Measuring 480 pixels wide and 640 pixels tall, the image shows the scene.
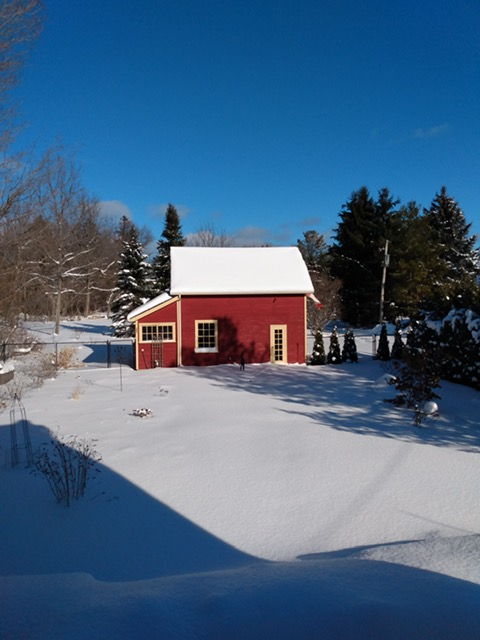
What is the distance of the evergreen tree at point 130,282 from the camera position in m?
28.3

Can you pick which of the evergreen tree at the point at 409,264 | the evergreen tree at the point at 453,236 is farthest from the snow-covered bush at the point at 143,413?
the evergreen tree at the point at 453,236

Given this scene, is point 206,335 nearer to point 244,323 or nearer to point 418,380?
point 244,323

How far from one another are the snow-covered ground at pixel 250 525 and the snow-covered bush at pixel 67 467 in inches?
6.6

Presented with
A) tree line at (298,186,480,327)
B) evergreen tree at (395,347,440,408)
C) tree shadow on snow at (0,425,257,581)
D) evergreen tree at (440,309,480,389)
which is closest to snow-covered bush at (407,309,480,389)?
evergreen tree at (440,309,480,389)

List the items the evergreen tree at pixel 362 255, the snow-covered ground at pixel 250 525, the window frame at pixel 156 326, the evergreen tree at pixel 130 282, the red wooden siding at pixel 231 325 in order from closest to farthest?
the snow-covered ground at pixel 250 525
the window frame at pixel 156 326
the red wooden siding at pixel 231 325
the evergreen tree at pixel 130 282
the evergreen tree at pixel 362 255

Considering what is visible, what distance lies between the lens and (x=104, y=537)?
4.23 metres

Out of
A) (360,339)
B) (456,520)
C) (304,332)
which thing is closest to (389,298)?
(360,339)

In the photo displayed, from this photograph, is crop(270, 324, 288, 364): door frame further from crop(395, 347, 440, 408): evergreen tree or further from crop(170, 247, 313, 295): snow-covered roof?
crop(395, 347, 440, 408): evergreen tree

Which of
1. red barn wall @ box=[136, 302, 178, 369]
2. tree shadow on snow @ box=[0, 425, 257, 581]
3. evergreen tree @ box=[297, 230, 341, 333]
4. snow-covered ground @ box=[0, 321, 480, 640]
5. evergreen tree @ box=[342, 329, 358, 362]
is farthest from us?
Answer: evergreen tree @ box=[297, 230, 341, 333]

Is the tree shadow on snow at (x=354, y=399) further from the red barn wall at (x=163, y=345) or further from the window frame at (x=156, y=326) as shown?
the window frame at (x=156, y=326)

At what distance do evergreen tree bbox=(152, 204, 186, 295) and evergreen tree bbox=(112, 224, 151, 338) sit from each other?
106 centimetres

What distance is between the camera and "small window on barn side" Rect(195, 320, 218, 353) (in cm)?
1717

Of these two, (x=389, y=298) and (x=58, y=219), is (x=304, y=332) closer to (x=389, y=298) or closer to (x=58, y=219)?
(x=389, y=298)

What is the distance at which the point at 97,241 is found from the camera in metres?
34.0
